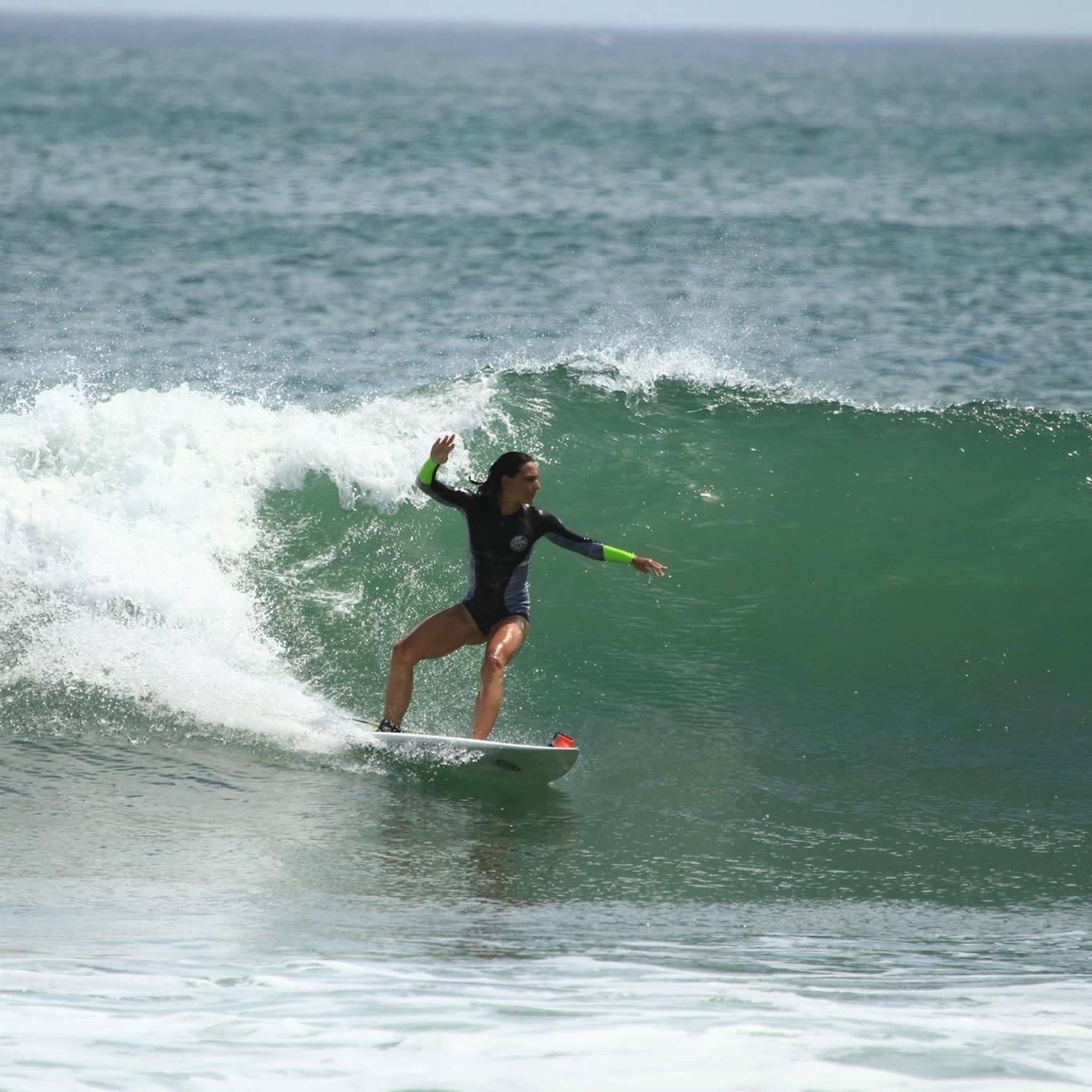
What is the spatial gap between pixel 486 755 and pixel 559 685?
1.62 m

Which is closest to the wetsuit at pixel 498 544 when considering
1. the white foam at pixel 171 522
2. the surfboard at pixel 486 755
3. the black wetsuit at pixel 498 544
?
the black wetsuit at pixel 498 544

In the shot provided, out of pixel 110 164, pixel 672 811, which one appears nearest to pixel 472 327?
pixel 672 811

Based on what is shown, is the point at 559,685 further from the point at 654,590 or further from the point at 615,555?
the point at 615,555

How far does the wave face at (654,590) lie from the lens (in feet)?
24.6

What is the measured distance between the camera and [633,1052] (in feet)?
14.0

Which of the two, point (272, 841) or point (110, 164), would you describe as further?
point (110, 164)

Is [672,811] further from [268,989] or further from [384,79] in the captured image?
[384,79]

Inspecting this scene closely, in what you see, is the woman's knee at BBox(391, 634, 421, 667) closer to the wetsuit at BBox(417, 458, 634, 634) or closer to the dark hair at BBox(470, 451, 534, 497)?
the wetsuit at BBox(417, 458, 634, 634)

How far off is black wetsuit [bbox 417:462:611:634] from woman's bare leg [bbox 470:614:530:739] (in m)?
0.12

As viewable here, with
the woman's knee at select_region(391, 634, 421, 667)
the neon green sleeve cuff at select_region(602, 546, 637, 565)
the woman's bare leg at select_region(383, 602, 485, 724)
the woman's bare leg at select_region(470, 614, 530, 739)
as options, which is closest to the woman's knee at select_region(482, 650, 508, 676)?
the woman's bare leg at select_region(470, 614, 530, 739)

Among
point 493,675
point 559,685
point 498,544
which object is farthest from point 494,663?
point 559,685

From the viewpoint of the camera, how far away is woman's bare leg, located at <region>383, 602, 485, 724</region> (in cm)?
737

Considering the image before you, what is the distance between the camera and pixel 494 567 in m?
7.40

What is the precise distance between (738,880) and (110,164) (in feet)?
103
